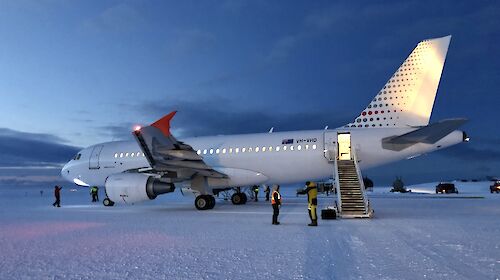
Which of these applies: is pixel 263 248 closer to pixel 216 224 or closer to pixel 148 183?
pixel 216 224

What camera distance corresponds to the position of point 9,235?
1039 cm

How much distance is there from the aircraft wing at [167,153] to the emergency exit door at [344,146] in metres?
5.87

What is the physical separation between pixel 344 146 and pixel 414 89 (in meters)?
3.84

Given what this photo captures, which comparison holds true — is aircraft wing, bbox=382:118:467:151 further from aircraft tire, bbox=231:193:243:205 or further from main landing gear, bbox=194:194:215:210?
aircraft tire, bbox=231:193:243:205

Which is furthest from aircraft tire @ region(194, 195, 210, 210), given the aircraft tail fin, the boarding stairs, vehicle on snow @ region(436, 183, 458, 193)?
vehicle on snow @ region(436, 183, 458, 193)

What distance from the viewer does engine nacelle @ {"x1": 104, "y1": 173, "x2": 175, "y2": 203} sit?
17141 millimetres

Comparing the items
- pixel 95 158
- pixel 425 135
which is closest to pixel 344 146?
pixel 425 135

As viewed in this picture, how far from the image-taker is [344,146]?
60.6 feet

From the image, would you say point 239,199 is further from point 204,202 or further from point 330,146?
point 330,146

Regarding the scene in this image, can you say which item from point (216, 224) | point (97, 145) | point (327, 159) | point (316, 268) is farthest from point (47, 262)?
point (97, 145)

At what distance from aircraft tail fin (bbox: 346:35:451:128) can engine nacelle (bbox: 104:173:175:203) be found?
955 centimetres

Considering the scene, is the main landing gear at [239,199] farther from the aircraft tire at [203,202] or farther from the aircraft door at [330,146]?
the aircraft door at [330,146]

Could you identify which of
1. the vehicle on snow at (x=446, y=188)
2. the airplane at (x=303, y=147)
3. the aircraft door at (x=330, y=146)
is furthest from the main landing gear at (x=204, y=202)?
the vehicle on snow at (x=446, y=188)

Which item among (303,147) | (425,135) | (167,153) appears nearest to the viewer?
(425,135)
